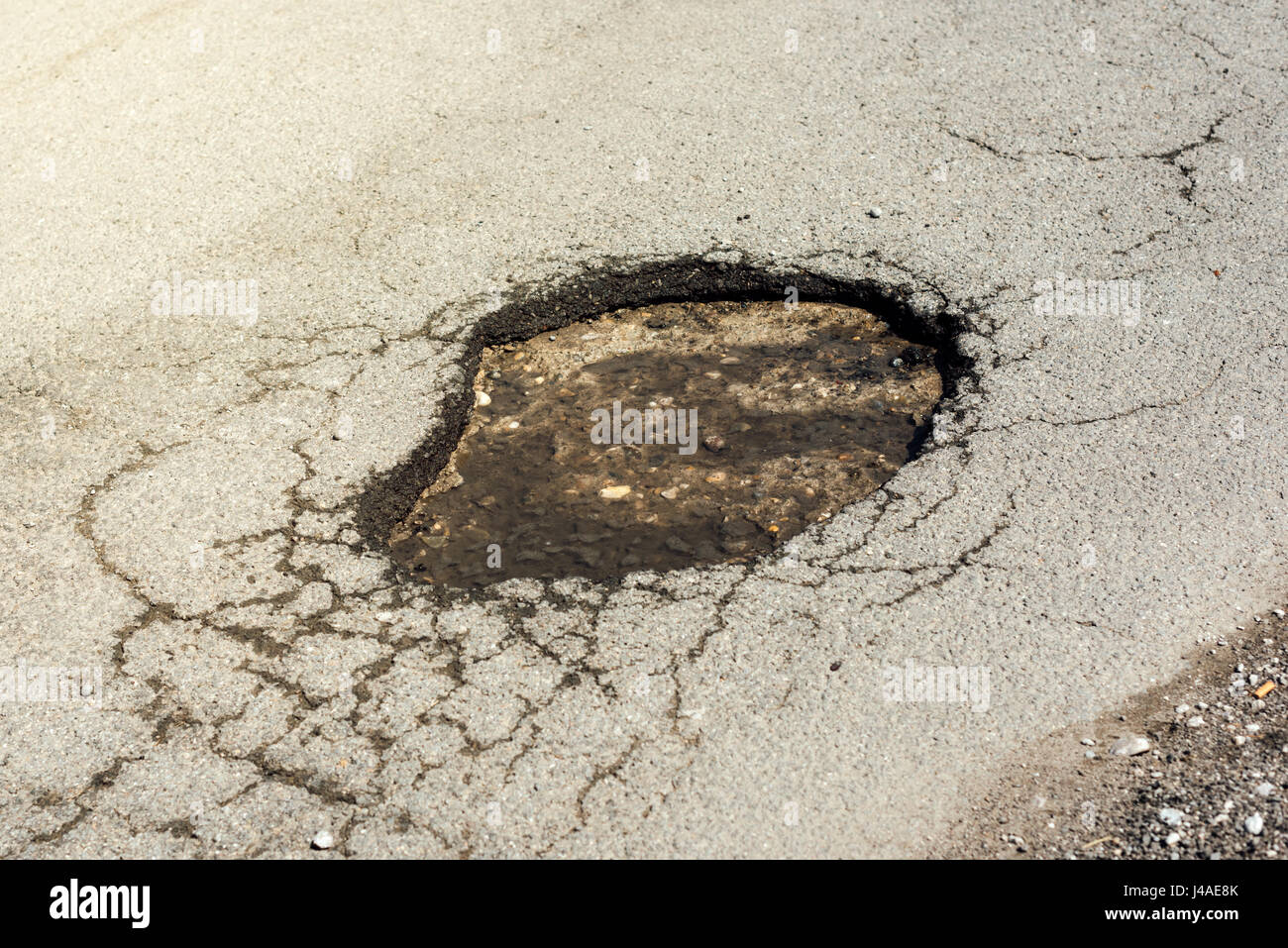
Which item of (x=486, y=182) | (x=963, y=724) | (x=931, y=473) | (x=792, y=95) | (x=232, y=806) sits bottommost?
(x=232, y=806)

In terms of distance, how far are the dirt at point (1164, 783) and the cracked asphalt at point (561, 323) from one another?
0.09 m

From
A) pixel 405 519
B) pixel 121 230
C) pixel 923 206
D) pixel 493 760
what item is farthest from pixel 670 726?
pixel 121 230

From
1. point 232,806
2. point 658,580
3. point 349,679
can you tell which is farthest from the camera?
point 658,580

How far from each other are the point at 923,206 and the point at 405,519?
334 centimetres

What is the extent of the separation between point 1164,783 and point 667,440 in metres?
2.38

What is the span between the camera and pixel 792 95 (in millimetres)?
6855

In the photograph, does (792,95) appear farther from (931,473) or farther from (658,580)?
(658,580)

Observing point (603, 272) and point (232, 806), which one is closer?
point (232, 806)
